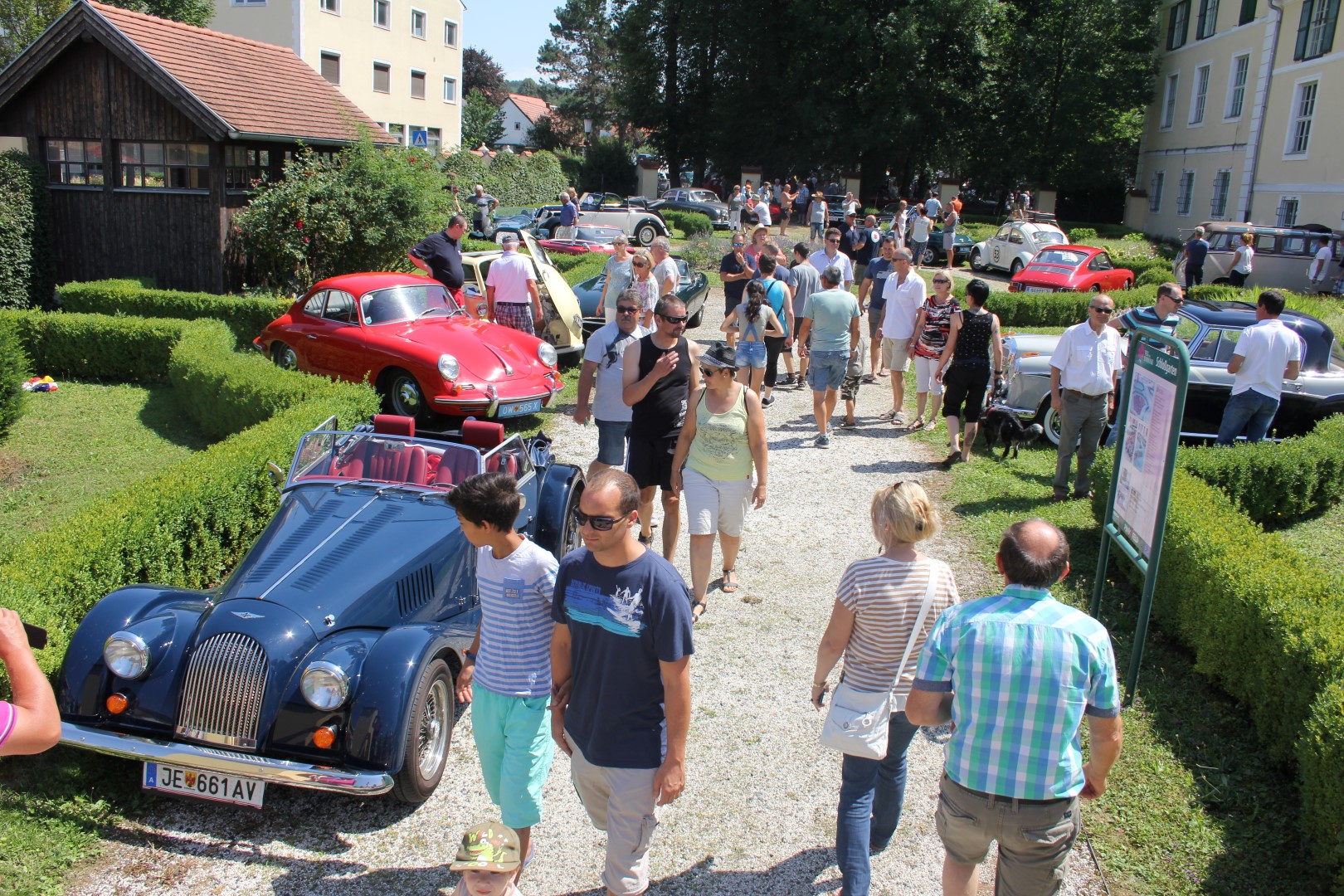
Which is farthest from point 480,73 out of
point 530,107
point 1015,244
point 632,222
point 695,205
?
point 1015,244

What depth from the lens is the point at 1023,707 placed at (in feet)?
9.95

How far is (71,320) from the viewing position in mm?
13328

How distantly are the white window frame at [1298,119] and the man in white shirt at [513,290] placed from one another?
2638 cm

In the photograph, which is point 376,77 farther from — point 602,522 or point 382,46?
point 602,522

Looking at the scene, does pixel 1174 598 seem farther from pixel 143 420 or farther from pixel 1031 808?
pixel 143 420

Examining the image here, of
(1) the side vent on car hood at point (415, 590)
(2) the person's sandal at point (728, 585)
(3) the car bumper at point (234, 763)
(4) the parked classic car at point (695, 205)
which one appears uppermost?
(4) the parked classic car at point (695, 205)

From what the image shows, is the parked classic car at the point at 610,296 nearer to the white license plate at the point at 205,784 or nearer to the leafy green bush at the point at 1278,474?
the leafy green bush at the point at 1278,474

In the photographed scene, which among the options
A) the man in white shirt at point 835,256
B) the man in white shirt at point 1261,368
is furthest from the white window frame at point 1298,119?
the man in white shirt at point 1261,368

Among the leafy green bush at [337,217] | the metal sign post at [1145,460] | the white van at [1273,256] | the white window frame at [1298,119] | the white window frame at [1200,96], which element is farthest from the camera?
the white window frame at [1200,96]

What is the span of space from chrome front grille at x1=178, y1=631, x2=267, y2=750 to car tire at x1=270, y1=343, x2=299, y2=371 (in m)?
7.36

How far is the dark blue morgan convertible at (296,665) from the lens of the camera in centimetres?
415

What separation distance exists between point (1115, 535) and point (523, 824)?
4156 millimetres

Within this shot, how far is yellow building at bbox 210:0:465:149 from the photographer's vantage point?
115 ft

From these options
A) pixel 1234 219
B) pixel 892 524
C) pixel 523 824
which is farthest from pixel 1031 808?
pixel 1234 219
